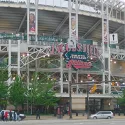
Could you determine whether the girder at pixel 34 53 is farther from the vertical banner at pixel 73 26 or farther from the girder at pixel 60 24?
the girder at pixel 60 24

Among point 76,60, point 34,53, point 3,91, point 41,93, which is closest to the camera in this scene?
point 3,91

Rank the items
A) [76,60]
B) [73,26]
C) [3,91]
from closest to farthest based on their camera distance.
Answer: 1. [3,91]
2. [76,60]
3. [73,26]

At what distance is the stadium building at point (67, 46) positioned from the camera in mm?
84688

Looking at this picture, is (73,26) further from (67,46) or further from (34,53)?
(34,53)

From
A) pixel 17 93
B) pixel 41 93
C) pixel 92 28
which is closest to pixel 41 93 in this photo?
pixel 41 93

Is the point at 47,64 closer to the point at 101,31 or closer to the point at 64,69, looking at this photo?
the point at 64,69

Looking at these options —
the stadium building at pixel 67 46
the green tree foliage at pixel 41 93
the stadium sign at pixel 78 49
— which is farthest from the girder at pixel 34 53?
the green tree foliage at pixel 41 93

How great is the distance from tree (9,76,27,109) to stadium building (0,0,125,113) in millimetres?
6005

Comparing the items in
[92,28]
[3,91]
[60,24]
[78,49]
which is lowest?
[3,91]

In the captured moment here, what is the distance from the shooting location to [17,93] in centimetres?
7319

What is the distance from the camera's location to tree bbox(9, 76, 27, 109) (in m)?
73.4

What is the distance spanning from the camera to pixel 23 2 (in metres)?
88.4

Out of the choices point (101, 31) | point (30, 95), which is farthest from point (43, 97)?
point (101, 31)

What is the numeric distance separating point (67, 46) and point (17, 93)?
16436 mm
